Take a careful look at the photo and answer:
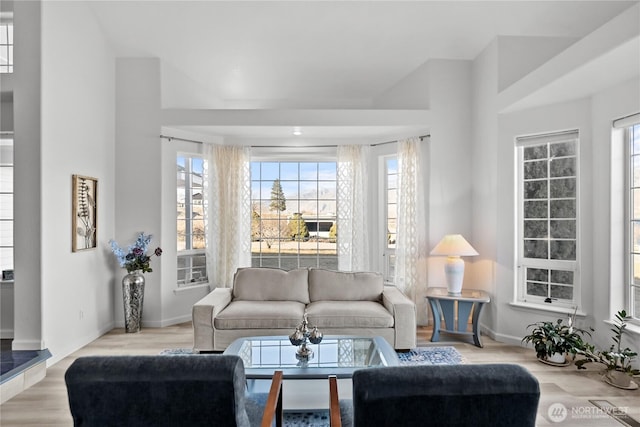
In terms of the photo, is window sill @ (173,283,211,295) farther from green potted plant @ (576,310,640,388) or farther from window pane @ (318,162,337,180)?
green potted plant @ (576,310,640,388)

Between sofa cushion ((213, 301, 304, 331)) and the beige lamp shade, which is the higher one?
the beige lamp shade

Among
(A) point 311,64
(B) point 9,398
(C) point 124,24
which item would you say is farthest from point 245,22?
(B) point 9,398

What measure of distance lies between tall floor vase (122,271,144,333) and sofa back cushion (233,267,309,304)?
1.17m

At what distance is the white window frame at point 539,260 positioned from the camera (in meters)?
3.87

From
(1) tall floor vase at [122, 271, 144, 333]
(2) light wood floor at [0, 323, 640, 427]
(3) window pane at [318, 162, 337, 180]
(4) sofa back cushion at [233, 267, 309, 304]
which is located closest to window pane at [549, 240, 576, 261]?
(2) light wood floor at [0, 323, 640, 427]

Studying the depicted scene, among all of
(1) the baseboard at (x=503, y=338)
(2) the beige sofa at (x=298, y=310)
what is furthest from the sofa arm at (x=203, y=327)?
(1) the baseboard at (x=503, y=338)

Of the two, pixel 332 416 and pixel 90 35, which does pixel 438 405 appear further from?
pixel 90 35

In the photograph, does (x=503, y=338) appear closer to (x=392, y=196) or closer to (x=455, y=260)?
(x=455, y=260)

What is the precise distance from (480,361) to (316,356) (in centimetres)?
175

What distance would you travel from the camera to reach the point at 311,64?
16.3ft

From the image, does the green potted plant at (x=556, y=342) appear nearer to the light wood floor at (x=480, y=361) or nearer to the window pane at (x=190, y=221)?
the light wood floor at (x=480, y=361)

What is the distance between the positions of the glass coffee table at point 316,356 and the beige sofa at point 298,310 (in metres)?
0.36

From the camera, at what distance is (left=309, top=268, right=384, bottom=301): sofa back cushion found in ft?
14.1

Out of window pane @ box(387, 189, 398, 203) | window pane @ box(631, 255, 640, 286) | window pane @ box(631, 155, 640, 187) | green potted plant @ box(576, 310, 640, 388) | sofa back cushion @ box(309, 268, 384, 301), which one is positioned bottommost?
green potted plant @ box(576, 310, 640, 388)
